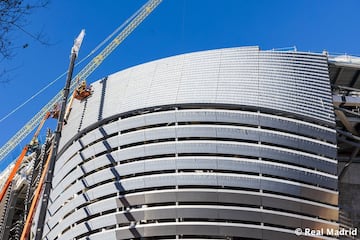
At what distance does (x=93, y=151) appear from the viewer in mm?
43844

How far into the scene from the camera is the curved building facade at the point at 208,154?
3722 cm

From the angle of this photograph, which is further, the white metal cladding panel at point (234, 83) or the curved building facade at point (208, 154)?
the white metal cladding panel at point (234, 83)

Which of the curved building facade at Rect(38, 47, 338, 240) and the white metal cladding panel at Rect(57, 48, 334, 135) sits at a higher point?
the white metal cladding panel at Rect(57, 48, 334, 135)

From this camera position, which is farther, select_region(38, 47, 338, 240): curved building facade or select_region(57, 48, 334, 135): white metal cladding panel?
select_region(57, 48, 334, 135): white metal cladding panel

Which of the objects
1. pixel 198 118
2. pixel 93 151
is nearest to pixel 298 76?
pixel 198 118

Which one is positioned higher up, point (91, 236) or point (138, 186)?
point (138, 186)

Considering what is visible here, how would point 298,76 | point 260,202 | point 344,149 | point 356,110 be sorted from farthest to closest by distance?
point 344,149, point 356,110, point 298,76, point 260,202

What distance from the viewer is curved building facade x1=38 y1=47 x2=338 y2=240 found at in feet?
122

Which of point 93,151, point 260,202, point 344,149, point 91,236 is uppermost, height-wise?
point 344,149

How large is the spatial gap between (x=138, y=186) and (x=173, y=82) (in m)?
10.3

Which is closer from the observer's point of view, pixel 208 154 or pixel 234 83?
pixel 208 154

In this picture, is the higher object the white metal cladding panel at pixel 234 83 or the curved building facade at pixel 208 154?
the white metal cladding panel at pixel 234 83

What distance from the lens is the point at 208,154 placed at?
38969 millimetres

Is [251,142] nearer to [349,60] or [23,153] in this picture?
[349,60]
